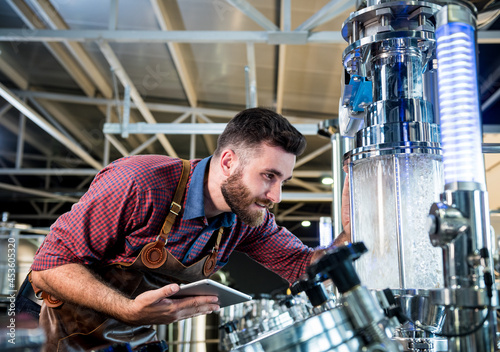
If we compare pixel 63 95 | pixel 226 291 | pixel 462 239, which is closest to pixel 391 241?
pixel 462 239

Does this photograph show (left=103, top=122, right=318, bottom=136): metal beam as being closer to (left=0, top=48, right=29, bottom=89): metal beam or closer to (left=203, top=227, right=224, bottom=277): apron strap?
(left=0, top=48, right=29, bottom=89): metal beam

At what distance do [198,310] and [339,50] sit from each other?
4.26m

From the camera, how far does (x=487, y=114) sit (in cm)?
520

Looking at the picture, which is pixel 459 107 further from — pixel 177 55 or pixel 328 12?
pixel 177 55

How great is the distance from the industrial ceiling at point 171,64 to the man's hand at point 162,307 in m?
1.73

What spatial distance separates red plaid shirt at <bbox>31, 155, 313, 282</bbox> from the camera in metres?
1.54

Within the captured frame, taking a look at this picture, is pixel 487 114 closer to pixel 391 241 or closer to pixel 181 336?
pixel 181 336

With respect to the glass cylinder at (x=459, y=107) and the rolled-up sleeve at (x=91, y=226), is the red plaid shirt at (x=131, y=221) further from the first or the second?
the glass cylinder at (x=459, y=107)

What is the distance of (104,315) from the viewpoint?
1.61 metres

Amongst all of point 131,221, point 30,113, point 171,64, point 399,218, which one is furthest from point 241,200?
point 30,113

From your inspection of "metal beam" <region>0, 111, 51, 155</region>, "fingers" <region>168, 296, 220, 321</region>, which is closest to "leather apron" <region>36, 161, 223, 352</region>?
Answer: "fingers" <region>168, 296, 220, 321</region>

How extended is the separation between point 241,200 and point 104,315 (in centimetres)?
53

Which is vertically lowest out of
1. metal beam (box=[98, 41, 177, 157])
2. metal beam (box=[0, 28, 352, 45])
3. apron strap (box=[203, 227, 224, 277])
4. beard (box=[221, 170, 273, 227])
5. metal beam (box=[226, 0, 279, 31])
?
apron strap (box=[203, 227, 224, 277])

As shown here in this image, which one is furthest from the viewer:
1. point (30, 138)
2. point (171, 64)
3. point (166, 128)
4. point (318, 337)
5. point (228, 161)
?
point (30, 138)
